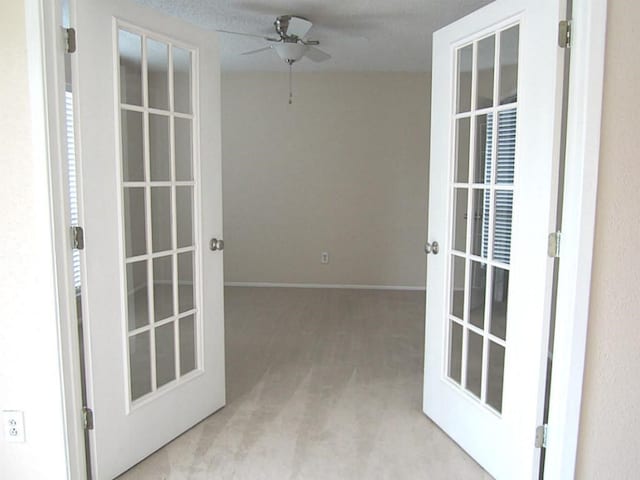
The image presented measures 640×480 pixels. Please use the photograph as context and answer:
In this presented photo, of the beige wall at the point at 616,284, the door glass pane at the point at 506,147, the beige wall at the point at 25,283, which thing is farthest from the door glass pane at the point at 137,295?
the beige wall at the point at 616,284

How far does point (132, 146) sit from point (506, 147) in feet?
5.22

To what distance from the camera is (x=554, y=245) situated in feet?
6.15

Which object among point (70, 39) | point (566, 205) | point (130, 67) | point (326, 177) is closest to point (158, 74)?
point (130, 67)

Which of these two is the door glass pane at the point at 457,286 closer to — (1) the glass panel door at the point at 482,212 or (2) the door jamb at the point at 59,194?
(1) the glass panel door at the point at 482,212

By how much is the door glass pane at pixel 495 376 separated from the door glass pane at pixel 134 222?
1.62m

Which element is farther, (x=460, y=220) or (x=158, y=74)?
(x=460, y=220)

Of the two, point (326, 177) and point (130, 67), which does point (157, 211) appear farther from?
point (326, 177)

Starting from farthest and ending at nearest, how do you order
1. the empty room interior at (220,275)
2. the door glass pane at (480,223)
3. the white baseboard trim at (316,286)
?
the white baseboard trim at (316,286) → the door glass pane at (480,223) → the empty room interior at (220,275)

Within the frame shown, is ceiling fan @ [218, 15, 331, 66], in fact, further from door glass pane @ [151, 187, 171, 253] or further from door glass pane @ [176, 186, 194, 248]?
door glass pane @ [151, 187, 171, 253]

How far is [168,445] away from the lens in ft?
8.11

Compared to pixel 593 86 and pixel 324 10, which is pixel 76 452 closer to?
pixel 593 86

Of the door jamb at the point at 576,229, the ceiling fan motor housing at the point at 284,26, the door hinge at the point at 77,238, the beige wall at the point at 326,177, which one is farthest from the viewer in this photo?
the beige wall at the point at 326,177

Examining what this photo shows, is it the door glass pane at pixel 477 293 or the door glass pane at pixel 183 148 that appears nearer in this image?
the door glass pane at pixel 477 293

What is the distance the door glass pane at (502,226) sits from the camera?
2.14 metres
